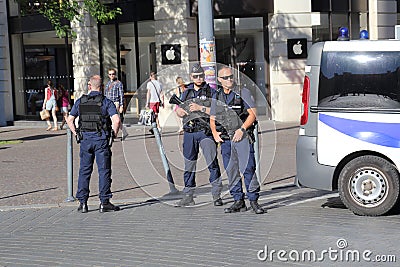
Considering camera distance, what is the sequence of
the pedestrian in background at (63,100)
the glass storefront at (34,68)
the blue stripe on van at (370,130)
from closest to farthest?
the blue stripe on van at (370,130), the pedestrian in background at (63,100), the glass storefront at (34,68)

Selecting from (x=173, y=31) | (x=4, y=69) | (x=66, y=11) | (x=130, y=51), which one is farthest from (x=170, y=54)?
(x=4, y=69)

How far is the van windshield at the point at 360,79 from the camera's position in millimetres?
8992

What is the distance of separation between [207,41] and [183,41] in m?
9.74

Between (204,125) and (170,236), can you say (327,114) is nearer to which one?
(204,125)

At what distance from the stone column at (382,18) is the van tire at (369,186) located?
632 inches

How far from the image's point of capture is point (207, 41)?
13391 millimetres

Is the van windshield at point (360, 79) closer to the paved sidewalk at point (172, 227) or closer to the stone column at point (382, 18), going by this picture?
the paved sidewalk at point (172, 227)

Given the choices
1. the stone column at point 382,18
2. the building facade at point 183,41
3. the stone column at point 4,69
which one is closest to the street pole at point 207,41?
the building facade at point 183,41

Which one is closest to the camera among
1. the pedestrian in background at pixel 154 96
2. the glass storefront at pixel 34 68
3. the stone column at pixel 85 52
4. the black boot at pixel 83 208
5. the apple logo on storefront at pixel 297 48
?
the black boot at pixel 83 208

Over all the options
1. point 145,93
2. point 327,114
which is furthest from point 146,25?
point 327,114

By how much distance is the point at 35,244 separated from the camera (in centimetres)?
827

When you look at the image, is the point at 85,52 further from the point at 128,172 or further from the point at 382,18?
the point at 128,172

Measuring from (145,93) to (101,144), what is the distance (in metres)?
11.9

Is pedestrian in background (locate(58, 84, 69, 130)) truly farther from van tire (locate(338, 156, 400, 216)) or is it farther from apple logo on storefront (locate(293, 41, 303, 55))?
van tire (locate(338, 156, 400, 216))
